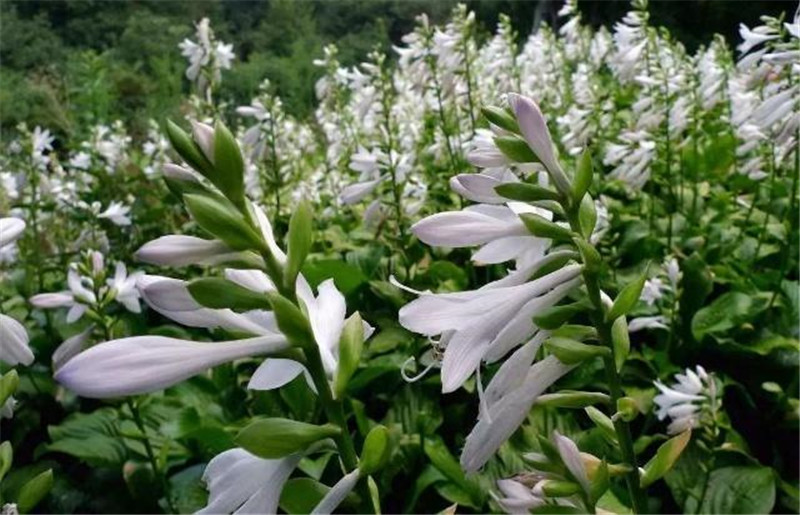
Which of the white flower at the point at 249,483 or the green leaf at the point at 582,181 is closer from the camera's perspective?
the white flower at the point at 249,483

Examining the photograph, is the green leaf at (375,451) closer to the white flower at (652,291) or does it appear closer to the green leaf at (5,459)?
the green leaf at (5,459)

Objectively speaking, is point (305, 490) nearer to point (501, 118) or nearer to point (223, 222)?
point (223, 222)

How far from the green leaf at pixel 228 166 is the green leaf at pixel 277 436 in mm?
190

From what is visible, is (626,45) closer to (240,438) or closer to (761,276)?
(761,276)

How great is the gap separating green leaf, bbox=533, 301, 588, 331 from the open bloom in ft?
0.09

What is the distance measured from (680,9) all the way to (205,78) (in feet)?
60.5

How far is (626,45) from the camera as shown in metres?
4.50

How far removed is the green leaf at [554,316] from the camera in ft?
2.71

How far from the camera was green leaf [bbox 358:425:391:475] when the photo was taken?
74 cm

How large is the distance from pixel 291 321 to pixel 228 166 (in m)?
0.15

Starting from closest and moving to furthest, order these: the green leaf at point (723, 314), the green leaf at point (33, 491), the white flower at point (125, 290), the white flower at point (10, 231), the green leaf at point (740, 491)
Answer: the green leaf at point (33, 491), the white flower at point (10, 231), the green leaf at point (740, 491), the white flower at point (125, 290), the green leaf at point (723, 314)

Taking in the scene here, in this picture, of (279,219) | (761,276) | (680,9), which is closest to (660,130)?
(761,276)

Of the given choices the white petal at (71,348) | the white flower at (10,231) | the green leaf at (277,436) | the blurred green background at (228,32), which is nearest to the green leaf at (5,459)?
the white flower at (10,231)

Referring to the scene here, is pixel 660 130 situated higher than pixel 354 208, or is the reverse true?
pixel 660 130
